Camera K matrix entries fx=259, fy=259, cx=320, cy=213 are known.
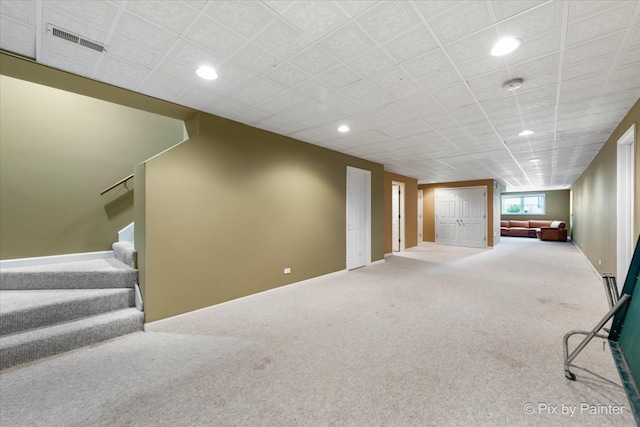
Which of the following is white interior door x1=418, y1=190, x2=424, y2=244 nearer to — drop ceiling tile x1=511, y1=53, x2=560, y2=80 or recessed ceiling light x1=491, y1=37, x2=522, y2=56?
drop ceiling tile x1=511, y1=53, x2=560, y2=80

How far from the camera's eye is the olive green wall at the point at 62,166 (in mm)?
3148

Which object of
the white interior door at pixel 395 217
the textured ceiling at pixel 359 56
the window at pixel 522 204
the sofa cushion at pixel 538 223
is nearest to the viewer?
the textured ceiling at pixel 359 56

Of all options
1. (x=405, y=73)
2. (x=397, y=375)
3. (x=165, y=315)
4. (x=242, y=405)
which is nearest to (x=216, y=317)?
(x=165, y=315)

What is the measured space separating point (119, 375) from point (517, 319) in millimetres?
4065

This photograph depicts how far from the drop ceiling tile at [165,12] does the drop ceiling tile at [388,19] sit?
1116 mm

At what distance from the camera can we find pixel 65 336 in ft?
7.79

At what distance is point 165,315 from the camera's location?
2.99m

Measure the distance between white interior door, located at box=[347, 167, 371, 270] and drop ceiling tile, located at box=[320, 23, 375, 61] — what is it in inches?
143

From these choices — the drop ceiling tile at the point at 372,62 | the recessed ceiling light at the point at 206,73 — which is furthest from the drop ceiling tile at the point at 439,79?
the recessed ceiling light at the point at 206,73

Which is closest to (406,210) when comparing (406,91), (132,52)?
(406,91)

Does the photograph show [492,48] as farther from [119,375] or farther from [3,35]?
[119,375]

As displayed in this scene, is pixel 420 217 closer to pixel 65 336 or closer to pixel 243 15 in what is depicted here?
pixel 243 15

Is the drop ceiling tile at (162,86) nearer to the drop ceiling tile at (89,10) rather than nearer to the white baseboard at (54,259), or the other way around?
the drop ceiling tile at (89,10)

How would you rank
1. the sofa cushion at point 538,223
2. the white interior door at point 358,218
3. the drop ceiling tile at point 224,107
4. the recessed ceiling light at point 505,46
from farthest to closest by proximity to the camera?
the sofa cushion at point 538,223 < the white interior door at point 358,218 < the drop ceiling tile at point 224,107 < the recessed ceiling light at point 505,46
